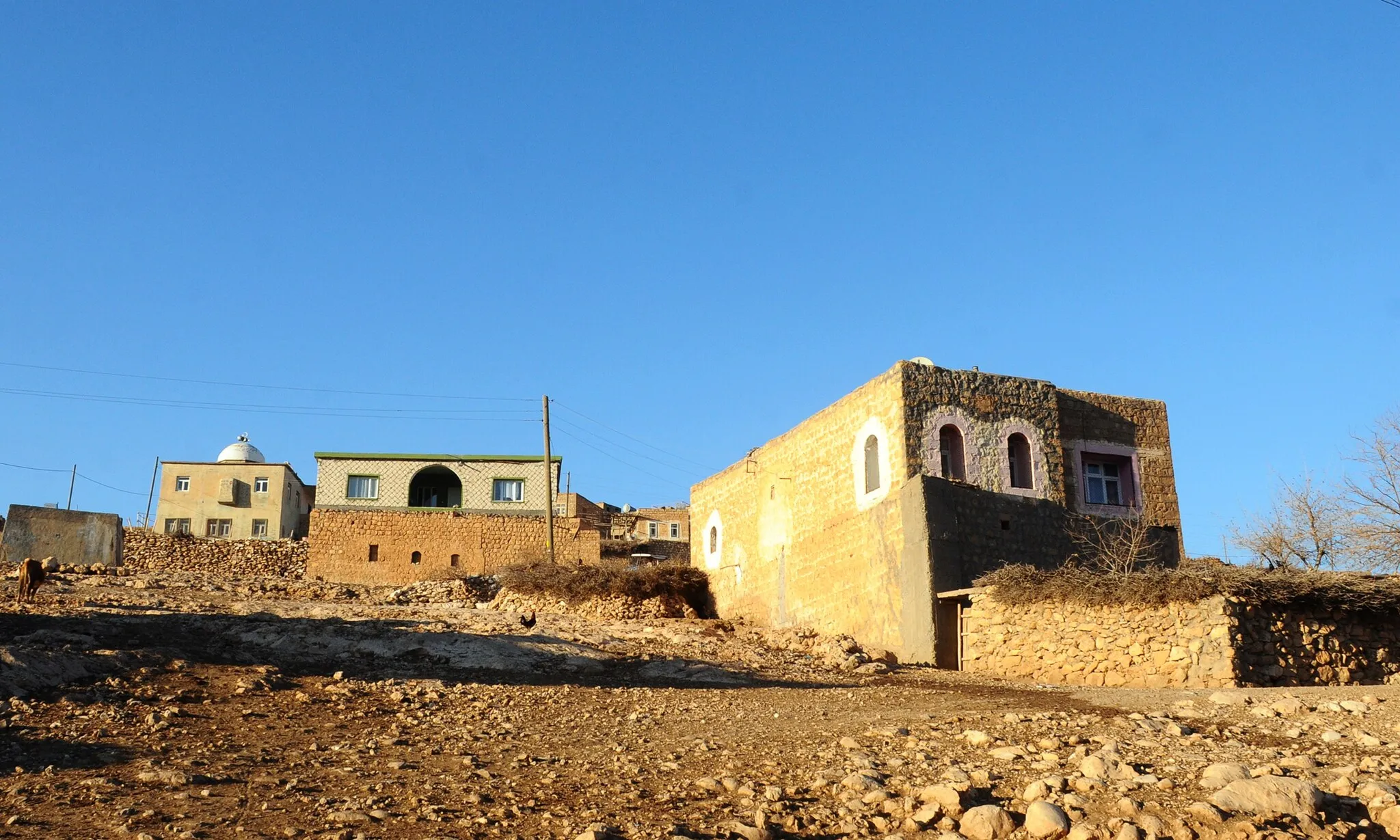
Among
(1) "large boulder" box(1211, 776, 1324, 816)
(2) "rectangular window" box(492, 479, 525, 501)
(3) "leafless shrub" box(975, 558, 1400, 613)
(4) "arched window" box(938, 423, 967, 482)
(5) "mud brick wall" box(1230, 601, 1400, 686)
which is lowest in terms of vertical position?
(1) "large boulder" box(1211, 776, 1324, 816)

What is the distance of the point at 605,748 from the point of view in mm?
9242

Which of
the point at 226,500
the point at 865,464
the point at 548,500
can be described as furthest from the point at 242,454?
the point at 865,464

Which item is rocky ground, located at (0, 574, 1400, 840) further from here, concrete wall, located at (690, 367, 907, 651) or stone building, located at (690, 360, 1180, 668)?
concrete wall, located at (690, 367, 907, 651)

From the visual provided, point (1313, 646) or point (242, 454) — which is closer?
point (1313, 646)

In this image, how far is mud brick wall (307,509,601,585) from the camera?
35.5m

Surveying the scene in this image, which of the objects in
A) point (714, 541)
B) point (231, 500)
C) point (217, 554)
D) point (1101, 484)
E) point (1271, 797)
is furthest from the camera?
point (231, 500)

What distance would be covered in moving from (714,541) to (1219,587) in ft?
49.3

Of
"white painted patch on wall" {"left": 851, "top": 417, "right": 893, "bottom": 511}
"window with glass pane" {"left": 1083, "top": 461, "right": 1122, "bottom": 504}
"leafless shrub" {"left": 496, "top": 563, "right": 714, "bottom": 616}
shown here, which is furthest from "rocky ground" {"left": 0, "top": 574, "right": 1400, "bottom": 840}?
"leafless shrub" {"left": 496, "top": 563, "right": 714, "bottom": 616}

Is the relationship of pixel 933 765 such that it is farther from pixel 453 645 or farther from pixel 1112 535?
pixel 1112 535

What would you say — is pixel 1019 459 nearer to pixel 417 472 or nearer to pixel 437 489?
pixel 417 472

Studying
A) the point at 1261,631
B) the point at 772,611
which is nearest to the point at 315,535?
the point at 772,611

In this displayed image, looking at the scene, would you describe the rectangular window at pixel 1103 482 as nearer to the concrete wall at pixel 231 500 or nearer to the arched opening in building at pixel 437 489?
the arched opening in building at pixel 437 489

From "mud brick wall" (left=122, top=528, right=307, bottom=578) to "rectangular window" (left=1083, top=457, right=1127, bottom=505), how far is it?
993 inches

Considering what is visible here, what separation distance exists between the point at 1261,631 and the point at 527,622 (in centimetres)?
1140
